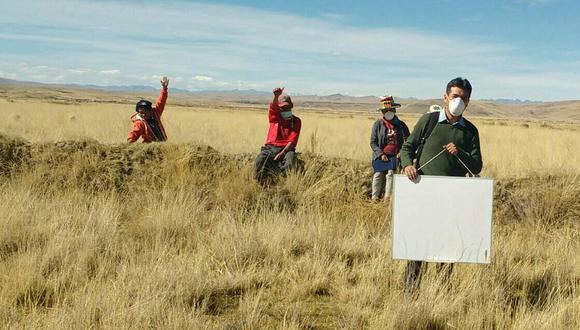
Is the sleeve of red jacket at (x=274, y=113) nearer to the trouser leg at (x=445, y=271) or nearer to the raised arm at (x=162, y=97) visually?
the raised arm at (x=162, y=97)

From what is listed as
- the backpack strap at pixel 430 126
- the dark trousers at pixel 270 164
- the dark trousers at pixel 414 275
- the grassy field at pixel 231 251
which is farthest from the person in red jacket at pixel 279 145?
the dark trousers at pixel 414 275

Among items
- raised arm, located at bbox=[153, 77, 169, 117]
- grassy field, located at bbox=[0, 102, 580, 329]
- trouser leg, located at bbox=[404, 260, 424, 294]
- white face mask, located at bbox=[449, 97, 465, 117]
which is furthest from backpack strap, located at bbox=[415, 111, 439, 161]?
raised arm, located at bbox=[153, 77, 169, 117]

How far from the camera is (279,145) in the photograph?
7379 millimetres

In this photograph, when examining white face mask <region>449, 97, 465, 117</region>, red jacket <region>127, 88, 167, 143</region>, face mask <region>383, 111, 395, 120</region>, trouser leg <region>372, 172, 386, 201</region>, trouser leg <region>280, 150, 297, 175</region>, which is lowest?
trouser leg <region>372, 172, 386, 201</region>

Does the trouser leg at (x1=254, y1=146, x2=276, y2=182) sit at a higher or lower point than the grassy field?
higher

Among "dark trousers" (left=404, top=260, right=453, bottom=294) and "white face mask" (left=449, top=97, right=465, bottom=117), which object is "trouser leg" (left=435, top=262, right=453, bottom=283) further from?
"white face mask" (left=449, top=97, right=465, bottom=117)

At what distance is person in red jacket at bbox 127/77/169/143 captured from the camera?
26.1 ft

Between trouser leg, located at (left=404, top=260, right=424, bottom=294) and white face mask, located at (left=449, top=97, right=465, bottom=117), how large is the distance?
3.69 ft

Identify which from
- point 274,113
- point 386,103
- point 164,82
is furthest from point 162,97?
point 386,103

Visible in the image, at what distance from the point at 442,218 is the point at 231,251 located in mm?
1908

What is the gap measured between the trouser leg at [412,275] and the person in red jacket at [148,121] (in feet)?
17.5

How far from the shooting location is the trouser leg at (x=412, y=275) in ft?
12.1

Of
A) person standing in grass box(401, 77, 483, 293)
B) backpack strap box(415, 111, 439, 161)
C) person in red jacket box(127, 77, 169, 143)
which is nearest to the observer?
person standing in grass box(401, 77, 483, 293)

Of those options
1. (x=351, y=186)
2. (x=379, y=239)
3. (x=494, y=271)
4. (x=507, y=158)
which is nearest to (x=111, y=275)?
(x=379, y=239)
